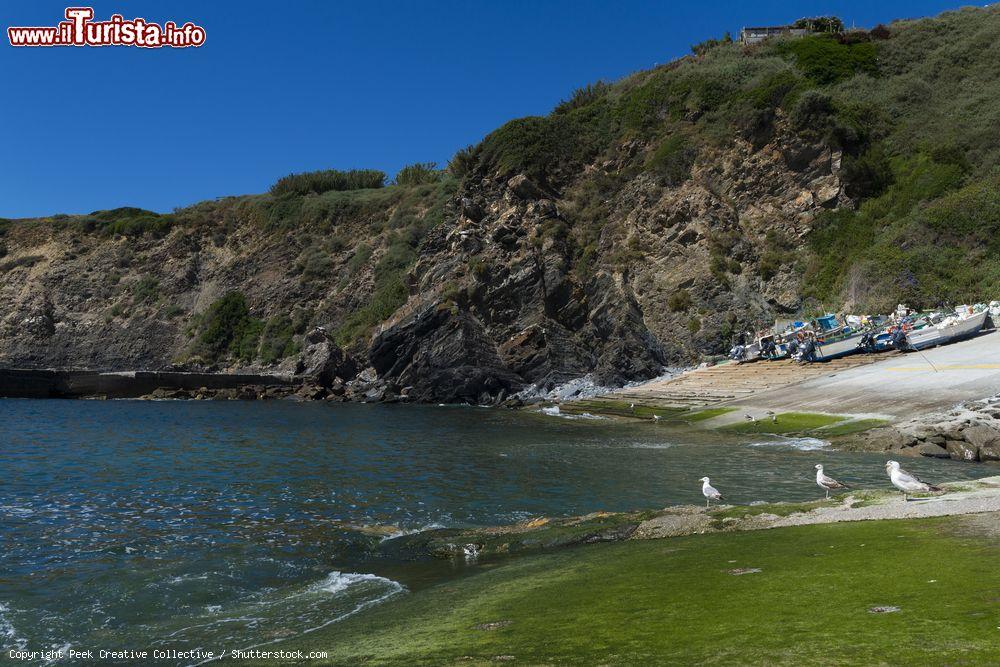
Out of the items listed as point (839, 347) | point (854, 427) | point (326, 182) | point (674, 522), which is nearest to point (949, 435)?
point (854, 427)

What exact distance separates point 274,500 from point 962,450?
19.5 meters

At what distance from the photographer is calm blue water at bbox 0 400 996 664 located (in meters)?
10.2

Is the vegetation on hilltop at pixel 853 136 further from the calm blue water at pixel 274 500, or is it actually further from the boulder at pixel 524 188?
the calm blue water at pixel 274 500

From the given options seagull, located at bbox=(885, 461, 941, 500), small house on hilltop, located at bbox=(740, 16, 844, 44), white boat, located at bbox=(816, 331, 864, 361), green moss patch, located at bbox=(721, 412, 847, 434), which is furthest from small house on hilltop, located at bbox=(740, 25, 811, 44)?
seagull, located at bbox=(885, 461, 941, 500)

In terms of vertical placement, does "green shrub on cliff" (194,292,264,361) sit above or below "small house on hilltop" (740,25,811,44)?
below

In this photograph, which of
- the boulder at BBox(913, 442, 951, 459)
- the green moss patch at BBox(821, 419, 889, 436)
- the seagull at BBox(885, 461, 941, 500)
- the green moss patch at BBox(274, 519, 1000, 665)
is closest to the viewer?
the green moss patch at BBox(274, 519, 1000, 665)

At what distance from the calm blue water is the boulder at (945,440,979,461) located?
1.12 metres

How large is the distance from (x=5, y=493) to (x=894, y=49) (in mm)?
71927

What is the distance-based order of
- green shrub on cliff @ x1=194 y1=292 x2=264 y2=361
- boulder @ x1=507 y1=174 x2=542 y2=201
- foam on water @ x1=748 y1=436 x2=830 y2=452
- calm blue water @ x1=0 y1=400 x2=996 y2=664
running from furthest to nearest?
1. green shrub on cliff @ x1=194 y1=292 x2=264 y2=361
2. boulder @ x1=507 y1=174 x2=542 y2=201
3. foam on water @ x1=748 y1=436 x2=830 y2=452
4. calm blue water @ x1=0 y1=400 x2=996 y2=664

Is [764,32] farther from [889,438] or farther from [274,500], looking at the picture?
[274,500]

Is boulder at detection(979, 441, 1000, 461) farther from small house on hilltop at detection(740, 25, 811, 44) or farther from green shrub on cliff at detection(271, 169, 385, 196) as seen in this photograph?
green shrub on cliff at detection(271, 169, 385, 196)

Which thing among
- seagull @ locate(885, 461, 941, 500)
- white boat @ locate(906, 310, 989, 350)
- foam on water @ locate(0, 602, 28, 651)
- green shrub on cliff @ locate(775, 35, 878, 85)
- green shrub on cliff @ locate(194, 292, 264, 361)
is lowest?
foam on water @ locate(0, 602, 28, 651)

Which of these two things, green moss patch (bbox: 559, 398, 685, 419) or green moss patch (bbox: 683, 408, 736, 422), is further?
green moss patch (bbox: 559, 398, 685, 419)

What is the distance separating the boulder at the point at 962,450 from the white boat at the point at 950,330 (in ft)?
50.7
